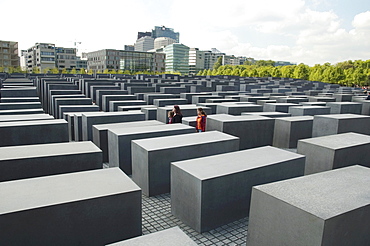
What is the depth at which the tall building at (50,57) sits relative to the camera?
3893 inches

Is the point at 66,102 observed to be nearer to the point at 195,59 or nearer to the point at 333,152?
the point at 333,152

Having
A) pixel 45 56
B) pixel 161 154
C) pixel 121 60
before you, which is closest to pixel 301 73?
pixel 121 60

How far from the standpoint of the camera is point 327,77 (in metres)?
63.8

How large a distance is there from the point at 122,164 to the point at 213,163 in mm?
3063

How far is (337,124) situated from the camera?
11.0 m

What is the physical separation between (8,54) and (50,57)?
18572mm

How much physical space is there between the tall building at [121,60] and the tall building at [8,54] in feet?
94.7

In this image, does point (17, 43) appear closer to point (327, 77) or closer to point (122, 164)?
point (327, 77)

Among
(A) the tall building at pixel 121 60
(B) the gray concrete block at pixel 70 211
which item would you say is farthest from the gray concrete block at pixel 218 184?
(A) the tall building at pixel 121 60

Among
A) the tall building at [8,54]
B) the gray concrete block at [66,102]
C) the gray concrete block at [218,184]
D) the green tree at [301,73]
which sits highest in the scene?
the tall building at [8,54]

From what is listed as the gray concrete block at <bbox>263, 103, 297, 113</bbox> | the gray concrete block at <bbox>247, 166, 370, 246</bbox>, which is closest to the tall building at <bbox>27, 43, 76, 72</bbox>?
the gray concrete block at <bbox>263, 103, 297, 113</bbox>

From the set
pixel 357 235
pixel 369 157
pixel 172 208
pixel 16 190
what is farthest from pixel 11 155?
pixel 369 157

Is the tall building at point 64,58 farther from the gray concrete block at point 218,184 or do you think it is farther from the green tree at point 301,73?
the gray concrete block at point 218,184

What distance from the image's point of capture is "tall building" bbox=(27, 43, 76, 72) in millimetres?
98875
